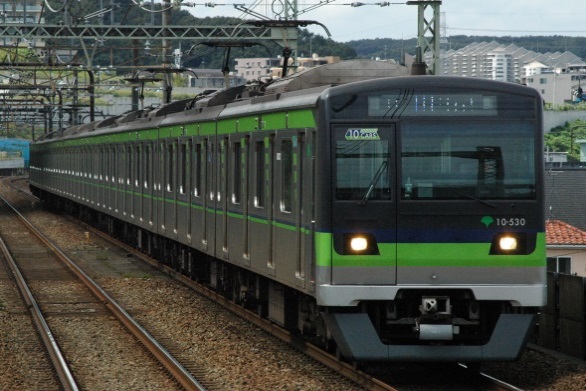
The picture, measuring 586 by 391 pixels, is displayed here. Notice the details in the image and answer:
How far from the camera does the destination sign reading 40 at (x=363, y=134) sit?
10.6 meters

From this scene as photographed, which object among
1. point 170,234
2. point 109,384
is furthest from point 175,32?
point 109,384

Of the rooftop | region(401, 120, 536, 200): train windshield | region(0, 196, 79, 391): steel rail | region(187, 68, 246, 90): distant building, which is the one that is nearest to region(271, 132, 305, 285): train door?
region(401, 120, 536, 200): train windshield

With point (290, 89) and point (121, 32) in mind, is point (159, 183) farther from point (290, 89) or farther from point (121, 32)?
point (290, 89)

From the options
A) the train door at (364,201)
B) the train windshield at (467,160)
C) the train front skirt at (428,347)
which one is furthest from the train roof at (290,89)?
the train front skirt at (428,347)

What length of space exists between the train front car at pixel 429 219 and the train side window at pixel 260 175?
2.82 m

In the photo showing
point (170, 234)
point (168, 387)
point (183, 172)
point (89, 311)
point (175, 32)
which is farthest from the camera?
point (175, 32)

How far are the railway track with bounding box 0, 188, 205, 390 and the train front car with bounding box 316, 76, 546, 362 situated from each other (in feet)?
5.57

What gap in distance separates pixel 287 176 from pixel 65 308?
6264mm

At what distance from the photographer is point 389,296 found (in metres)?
10.5

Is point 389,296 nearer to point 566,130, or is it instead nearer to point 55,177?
point 55,177

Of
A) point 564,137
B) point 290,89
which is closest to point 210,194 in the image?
point 290,89

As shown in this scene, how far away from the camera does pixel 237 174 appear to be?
15.0 m

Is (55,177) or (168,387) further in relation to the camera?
(55,177)

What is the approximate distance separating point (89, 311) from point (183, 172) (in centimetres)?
310
